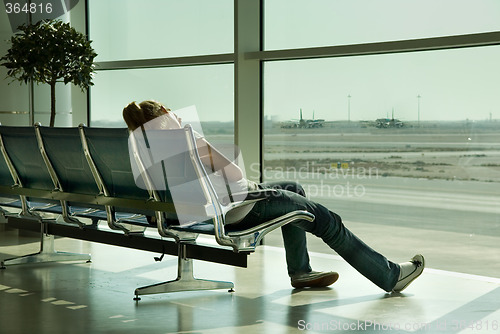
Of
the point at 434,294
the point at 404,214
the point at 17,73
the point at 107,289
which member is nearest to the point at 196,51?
the point at 17,73

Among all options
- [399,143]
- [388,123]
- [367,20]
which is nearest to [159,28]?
[367,20]

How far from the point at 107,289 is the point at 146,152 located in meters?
0.98

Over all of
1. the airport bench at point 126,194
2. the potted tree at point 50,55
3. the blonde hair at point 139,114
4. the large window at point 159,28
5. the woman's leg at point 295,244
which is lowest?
the woman's leg at point 295,244

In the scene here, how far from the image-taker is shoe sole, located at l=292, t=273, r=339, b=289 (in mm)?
4285

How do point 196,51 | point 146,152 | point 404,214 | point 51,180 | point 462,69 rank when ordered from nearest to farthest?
point 146,152, point 51,180, point 462,69, point 404,214, point 196,51

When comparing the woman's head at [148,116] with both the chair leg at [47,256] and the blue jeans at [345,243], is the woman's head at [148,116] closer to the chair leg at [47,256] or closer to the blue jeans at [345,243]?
the blue jeans at [345,243]

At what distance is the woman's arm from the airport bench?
102mm

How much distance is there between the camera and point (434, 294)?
4145 millimetres

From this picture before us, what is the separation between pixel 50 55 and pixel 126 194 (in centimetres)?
249

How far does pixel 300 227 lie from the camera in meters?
4.07

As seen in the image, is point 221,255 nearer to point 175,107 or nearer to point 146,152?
point 146,152

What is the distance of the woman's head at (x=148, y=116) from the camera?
3824 mm

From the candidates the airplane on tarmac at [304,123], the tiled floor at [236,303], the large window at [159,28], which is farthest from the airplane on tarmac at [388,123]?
the large window at [159,28]

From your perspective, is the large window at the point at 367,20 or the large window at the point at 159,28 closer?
the large window at the point at 367,20
